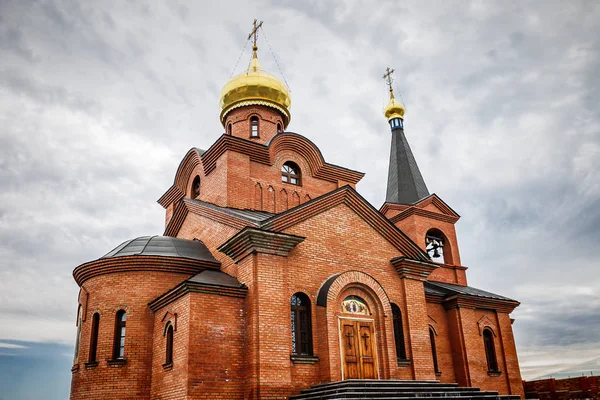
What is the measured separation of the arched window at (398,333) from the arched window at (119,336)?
5.49 m

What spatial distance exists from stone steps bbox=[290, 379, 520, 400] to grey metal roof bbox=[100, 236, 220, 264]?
12.2 feet

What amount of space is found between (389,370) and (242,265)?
3.50m

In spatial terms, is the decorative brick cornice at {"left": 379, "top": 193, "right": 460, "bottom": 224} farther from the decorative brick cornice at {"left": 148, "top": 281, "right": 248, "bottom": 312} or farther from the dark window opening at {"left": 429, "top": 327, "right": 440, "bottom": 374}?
the decorative brick cornice at {"left": 148, "top": 281, "right": 248, "bottom": 312}

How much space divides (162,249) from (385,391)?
5514 mm

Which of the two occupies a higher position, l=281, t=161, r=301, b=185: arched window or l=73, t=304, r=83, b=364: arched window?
l=281, t=161, r=301, b=185: arched window

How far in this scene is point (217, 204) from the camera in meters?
13.5

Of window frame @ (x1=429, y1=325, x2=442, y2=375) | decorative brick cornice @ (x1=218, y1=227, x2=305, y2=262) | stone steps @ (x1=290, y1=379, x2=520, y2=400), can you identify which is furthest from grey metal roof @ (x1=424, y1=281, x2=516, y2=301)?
decorative brick cornice @ (x1=218, y1=227, x2=305, y2=262)

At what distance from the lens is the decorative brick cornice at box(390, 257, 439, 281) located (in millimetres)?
11281

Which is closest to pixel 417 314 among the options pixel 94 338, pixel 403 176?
pixel 94 338

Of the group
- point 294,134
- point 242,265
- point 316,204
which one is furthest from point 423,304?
point 294,134

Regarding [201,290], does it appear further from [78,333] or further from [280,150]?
[280,150]

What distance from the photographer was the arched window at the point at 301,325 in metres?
9.57

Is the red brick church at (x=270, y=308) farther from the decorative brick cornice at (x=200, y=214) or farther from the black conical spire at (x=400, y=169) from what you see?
the black conical spire at (x=400, y=169)

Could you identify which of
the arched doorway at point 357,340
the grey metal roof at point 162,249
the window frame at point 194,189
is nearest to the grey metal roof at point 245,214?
the grey metal roof at point 162,249
